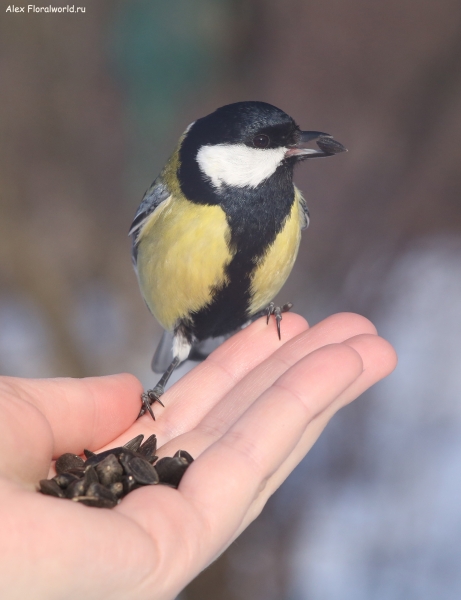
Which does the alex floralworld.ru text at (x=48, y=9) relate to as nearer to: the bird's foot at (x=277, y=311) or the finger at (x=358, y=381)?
the bird's foot at (x=277, y=311)

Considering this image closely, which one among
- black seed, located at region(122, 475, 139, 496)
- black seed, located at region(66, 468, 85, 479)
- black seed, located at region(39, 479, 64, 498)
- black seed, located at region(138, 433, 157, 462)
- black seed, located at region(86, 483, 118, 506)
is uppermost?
black seed, located at region(86, 483, 118, 506)

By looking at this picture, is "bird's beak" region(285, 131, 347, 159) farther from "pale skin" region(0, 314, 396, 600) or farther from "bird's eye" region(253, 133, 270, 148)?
"pale skin" region(0, 314, 396, 600)

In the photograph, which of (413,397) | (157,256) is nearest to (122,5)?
(157,256)

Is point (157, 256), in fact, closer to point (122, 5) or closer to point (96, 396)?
point (96, 396)

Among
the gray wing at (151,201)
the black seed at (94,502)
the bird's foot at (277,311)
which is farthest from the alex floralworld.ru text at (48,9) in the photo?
the black seed at (94,502)

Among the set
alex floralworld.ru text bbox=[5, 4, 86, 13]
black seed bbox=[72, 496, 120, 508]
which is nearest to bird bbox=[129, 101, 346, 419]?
black seed bbox=[72, 496, 120, 508]

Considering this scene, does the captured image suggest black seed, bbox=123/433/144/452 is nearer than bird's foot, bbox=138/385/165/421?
Yes

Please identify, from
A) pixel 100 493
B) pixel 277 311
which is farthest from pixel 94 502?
pixel 277 311
